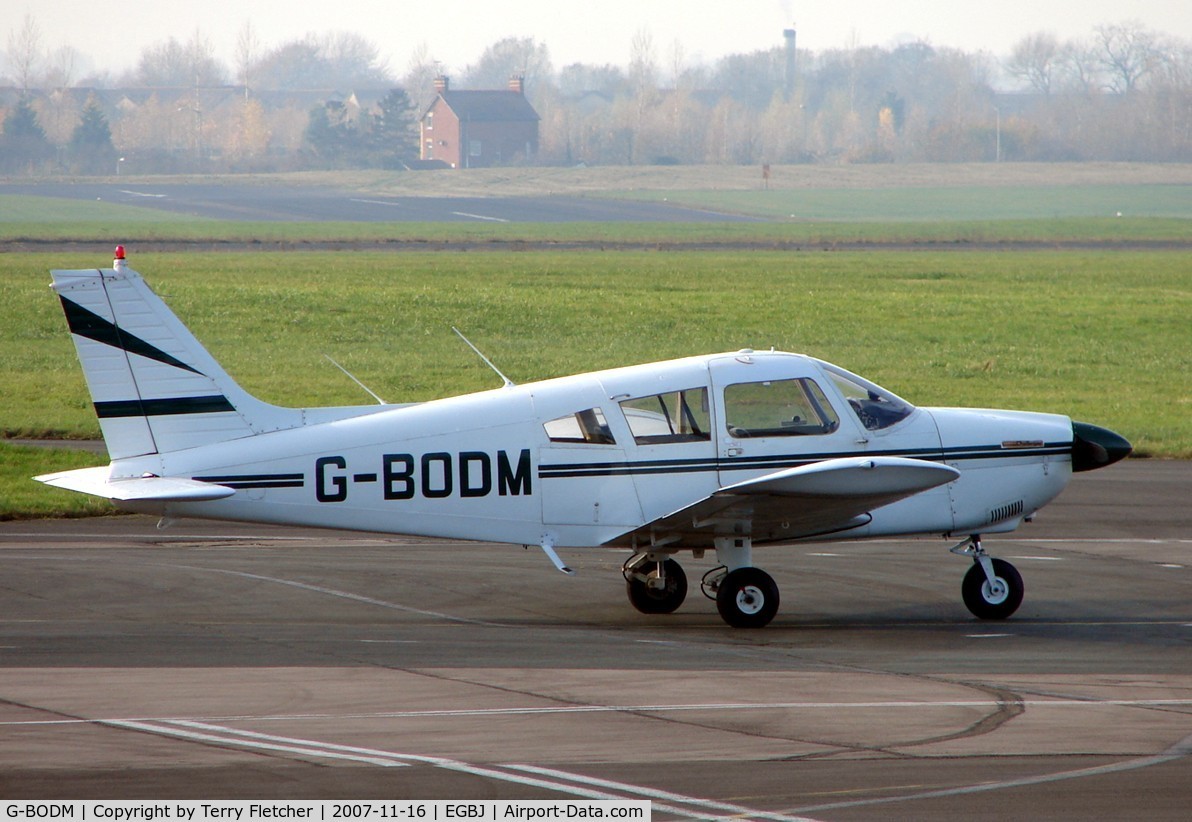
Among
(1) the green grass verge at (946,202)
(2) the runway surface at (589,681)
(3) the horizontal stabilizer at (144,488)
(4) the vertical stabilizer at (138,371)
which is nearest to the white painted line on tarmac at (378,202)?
(1) the green grass verge at (946,202)

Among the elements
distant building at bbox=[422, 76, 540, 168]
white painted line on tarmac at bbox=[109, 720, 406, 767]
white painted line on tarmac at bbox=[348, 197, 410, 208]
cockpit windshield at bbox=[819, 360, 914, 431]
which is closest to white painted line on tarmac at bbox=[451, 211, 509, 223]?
white painted line on tarmac at bbox=[348, 197, 410, 208]

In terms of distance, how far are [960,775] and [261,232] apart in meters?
69.3

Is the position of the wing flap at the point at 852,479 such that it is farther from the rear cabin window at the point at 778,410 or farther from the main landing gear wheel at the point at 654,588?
the main landing gear wheel at the point at 654,588

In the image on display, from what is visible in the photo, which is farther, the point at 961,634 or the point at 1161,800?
the point at 961,634

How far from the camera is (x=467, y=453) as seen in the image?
11648mm

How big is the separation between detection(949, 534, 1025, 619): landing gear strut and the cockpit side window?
3.12 metres

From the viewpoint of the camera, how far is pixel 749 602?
11703 mm

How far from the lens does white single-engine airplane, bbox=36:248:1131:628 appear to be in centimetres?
1128

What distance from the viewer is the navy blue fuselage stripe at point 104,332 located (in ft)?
36.7

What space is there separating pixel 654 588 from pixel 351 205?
8757 centimetres

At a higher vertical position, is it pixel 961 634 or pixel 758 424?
pixel 758 424

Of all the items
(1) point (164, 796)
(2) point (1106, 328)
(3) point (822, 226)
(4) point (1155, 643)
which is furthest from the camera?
(3) point (822, 226)

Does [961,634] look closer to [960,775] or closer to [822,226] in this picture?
[960,775]

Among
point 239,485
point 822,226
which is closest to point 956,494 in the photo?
point 239,485
